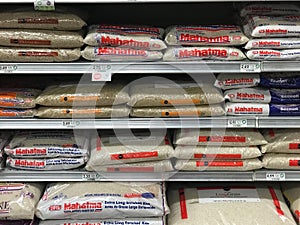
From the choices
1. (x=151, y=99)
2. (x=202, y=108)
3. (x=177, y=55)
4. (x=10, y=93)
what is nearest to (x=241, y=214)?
(x=202, y=108)

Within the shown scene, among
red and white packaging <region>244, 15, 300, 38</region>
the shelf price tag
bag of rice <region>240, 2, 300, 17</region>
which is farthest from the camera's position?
bag of rice <region>240, 2, 300, 17</region>

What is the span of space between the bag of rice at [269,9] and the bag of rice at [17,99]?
1178 mm

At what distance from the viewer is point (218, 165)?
2.17m

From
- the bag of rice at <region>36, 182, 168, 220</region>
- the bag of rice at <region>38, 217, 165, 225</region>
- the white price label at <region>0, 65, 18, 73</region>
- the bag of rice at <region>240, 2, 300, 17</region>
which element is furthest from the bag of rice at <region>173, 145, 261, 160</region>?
the white price label at <region>0, 65, 18, 73</region>

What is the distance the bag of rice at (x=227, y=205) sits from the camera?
2.17 m

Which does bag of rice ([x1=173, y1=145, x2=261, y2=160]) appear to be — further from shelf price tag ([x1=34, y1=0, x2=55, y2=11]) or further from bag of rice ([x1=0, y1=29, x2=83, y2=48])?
shelf price tag ([x1=34, y1=0, x2=55, y2=11])

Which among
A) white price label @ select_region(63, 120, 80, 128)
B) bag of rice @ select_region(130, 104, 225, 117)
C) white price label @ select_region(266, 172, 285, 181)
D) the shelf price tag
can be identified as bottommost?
white price label @ select_region(266, 172, 285, 181)

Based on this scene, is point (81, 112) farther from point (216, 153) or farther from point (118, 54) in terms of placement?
point (216, 153)

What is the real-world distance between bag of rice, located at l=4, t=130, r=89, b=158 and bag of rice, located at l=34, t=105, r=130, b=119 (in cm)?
17

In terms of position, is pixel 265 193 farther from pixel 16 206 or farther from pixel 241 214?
pixel 16 206

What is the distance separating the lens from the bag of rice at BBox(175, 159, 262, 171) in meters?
2.16

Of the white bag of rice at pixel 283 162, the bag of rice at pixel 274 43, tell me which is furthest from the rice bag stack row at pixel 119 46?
the white bag of rice at pixel 283 162

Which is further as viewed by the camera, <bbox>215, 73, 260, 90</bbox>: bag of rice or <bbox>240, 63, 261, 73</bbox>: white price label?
<bbox>215, 73, 260, 90</bbox>: bag of rice

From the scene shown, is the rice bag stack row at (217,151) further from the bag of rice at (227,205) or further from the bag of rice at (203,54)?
the bag of rice at (203,54)
